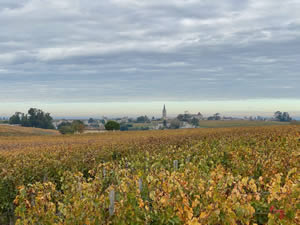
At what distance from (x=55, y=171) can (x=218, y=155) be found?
19.9 feet

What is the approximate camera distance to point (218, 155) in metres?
11.5

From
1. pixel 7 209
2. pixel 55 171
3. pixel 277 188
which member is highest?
pixel 277 188

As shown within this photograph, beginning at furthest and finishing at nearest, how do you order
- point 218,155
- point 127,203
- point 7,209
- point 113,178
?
point 218,155
point 7,209
point 113,178
point 127,203

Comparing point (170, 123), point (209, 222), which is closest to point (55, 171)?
point (209, 222)

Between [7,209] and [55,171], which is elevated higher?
[55,171]

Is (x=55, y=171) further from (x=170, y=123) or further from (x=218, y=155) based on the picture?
(x=170, y=123)

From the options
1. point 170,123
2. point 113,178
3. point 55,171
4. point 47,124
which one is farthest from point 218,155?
point 47,124

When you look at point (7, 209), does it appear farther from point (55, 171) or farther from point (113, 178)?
point (113, 178)

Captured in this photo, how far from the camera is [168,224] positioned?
4578 millimetres

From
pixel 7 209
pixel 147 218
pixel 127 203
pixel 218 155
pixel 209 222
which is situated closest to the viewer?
pixel 209 222

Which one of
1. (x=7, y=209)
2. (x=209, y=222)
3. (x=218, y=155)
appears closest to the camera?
(x=209, y=222)

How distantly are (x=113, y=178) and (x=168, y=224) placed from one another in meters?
3.82

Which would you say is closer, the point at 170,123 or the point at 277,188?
the point at 277,188

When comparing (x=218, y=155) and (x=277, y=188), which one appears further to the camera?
(x=218, y=155)
